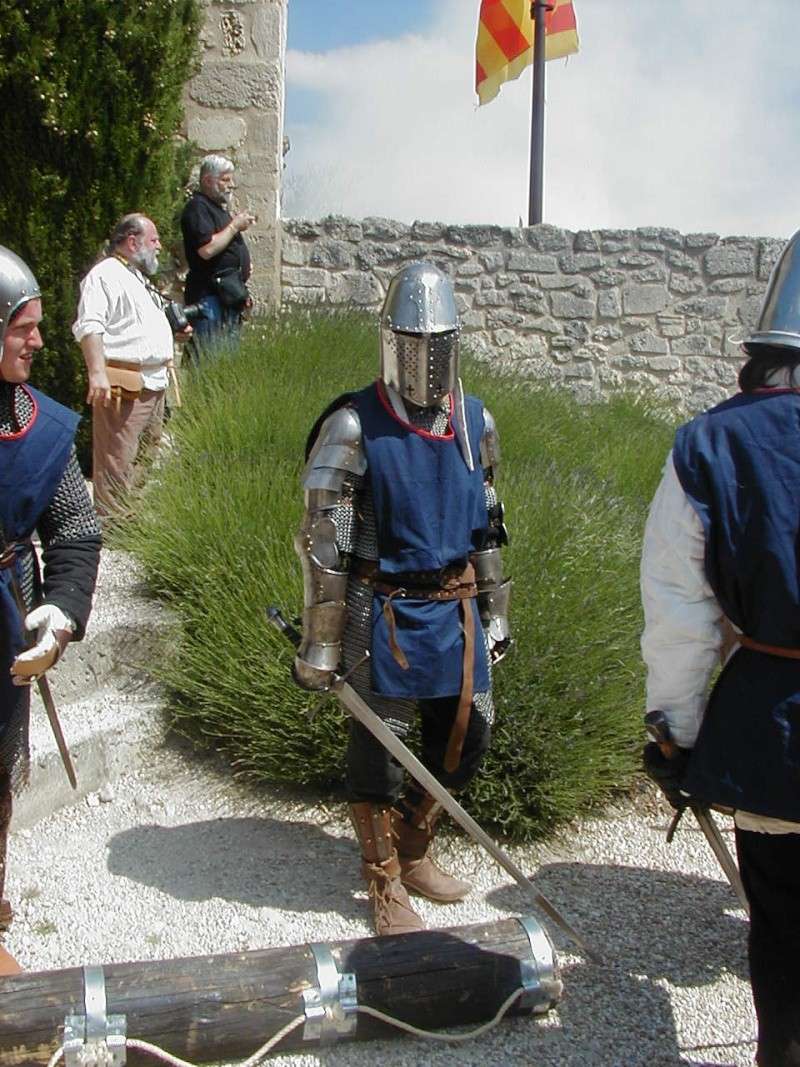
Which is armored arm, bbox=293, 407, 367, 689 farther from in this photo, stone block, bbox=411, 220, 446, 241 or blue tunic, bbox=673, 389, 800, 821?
stone block, bbox=411, 220, 446, 241

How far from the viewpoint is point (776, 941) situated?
2002 mm

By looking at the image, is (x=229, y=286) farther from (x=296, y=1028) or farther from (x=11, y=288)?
(x=296, y=1028)

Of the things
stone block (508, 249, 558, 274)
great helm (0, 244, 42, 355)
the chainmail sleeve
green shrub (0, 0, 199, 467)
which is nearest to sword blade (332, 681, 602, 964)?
the chainmail sleeve

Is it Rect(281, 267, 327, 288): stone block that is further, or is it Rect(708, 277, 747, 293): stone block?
Rect(708, 277, 747, 293): stone block

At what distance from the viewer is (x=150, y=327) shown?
16.7 feet

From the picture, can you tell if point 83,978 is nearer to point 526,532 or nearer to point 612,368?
point 526,532

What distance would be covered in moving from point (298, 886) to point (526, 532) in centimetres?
143

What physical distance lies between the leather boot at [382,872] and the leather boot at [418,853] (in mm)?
127

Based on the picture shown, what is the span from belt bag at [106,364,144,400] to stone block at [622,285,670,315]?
5000 millimetres

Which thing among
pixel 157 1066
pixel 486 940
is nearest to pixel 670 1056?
pixel 486 940

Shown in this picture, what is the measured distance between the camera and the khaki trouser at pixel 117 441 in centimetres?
507

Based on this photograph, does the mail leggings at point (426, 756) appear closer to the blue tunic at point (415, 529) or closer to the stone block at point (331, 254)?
the blue tunic at point (415, 529)

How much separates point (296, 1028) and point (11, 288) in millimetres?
1588

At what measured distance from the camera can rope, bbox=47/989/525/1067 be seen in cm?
224
